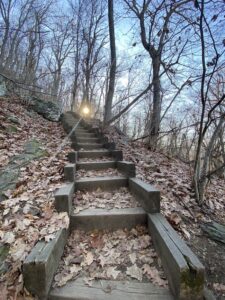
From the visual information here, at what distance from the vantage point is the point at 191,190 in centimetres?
416

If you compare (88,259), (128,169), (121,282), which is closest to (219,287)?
(121,282)

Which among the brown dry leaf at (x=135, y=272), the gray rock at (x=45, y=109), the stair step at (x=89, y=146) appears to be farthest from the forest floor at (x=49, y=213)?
the gray rock at (x=45, y=109)

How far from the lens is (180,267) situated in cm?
187

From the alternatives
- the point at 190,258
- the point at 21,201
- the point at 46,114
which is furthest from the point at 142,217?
the point at 46,114

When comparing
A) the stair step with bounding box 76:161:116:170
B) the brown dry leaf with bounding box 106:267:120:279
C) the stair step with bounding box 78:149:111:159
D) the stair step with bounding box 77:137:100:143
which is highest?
the stair step with bounding box 77:137:100:143

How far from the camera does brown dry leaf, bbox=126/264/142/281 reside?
226cm

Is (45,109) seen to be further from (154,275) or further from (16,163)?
(154,275)

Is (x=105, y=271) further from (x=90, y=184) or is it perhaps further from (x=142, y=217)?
(x=90, y=184)

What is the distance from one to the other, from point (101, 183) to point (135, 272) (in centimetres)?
177

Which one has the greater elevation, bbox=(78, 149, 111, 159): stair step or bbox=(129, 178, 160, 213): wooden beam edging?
bbox=(78, 149, 111, 159): stair step

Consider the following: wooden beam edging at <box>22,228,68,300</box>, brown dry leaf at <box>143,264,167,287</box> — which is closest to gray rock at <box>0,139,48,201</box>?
wooden beam edging at <box>22,228,68,300</box>

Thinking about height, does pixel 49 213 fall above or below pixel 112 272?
above

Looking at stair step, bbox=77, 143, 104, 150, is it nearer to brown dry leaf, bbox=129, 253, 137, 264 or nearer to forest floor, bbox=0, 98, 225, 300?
forest floor, bbox=0, 98, 225, 300

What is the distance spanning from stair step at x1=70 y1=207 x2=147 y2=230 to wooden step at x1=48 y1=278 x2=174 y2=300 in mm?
795
